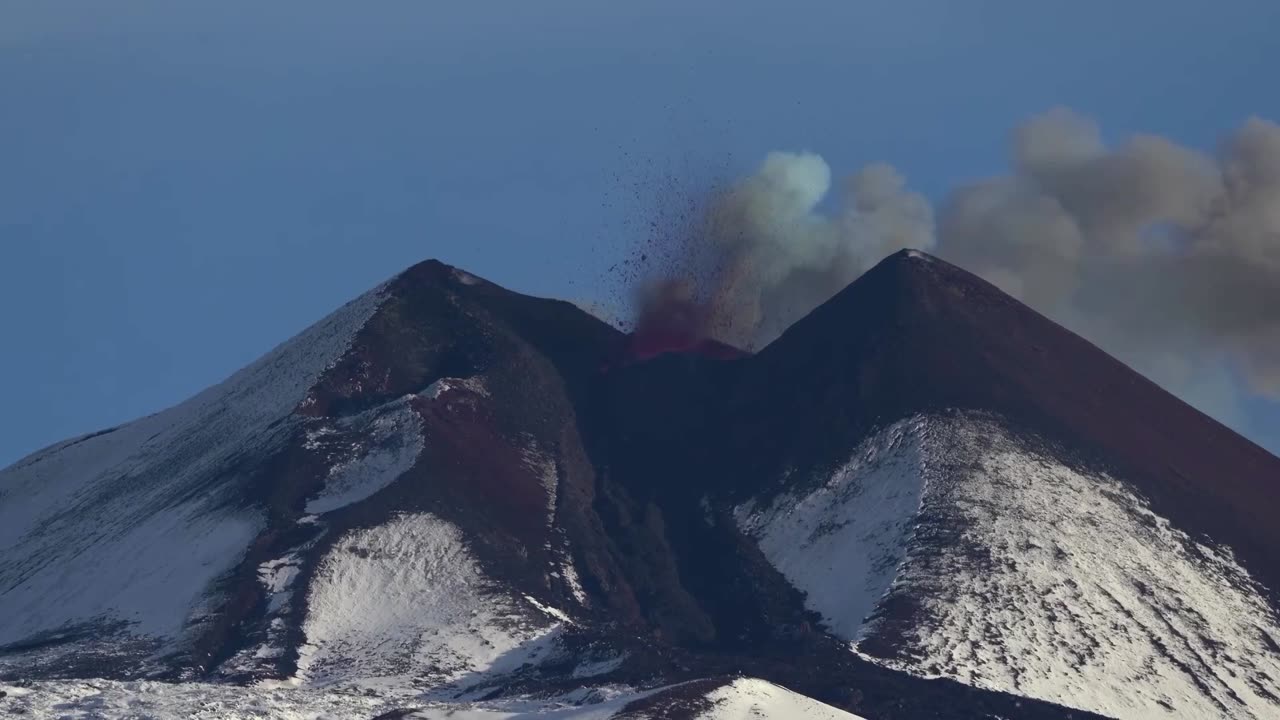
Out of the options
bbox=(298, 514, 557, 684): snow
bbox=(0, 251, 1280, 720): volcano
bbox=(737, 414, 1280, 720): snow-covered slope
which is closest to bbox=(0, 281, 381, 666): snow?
bbox=(0, 251, 1280, 720): volcano

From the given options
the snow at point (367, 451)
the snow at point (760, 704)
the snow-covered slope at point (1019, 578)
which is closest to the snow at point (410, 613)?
the snow at point (367, 451)

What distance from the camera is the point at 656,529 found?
124 meters

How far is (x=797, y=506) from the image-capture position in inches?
4835

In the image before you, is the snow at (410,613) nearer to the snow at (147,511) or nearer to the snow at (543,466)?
the snow at (147,511)

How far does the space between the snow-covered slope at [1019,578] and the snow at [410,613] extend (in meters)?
16.6

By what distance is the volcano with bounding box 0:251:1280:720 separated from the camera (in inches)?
3947

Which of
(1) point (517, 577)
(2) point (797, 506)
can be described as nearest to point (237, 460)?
(1) point (517, 577)

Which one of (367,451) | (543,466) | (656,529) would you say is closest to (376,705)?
(656,529)

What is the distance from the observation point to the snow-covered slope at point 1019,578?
104 metres

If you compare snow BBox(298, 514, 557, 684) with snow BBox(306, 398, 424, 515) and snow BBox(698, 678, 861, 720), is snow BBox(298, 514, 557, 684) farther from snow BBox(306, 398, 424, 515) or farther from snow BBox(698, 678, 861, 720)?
snow BBox(698, 678, 861, 720)

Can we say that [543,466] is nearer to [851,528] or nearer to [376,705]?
[851,528]

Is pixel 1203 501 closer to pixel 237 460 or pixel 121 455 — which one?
pixel 237 460

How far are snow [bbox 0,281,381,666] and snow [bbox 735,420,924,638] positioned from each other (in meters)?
28.2

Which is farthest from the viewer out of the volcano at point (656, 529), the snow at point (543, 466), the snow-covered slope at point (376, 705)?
the snow at point (543, 466)
